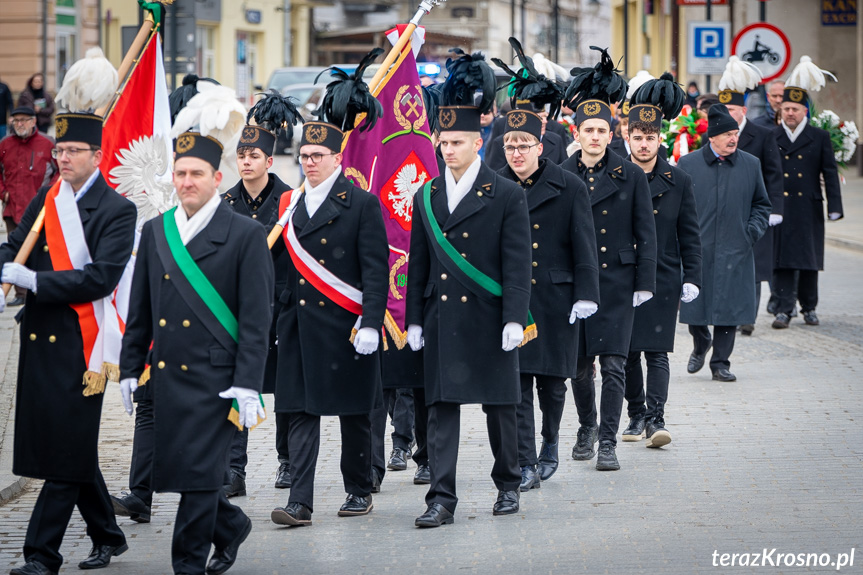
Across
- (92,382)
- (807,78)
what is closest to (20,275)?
(92,382)

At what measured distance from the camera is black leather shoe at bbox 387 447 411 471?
8.21m

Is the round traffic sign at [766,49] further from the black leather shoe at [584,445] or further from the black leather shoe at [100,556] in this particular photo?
the black leather shoe at [100,556]

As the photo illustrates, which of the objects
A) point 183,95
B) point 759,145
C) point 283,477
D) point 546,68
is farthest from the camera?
point 546,68

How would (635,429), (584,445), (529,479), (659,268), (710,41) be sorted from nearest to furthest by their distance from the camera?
(529,479) → (584,445) → (659,268) → (635,429) → (710,41)

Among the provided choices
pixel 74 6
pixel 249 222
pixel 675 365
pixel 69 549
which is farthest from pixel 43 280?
pixel 74 6

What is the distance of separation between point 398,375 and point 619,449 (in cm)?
172

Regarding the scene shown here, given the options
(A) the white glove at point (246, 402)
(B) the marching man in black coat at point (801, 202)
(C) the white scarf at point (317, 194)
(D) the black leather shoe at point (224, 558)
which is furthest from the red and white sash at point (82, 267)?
(B) the marching man in black coat at point (801, 202)

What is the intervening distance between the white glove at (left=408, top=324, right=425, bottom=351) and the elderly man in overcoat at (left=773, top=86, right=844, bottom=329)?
23.8ft

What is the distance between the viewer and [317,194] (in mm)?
6957

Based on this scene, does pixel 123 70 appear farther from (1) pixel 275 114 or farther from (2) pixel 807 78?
(2) pixel 807 78

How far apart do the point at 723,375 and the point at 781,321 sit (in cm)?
286

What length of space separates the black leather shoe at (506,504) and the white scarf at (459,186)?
142 cm

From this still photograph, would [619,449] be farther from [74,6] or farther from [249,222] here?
[74,6]

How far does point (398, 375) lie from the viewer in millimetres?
7625
